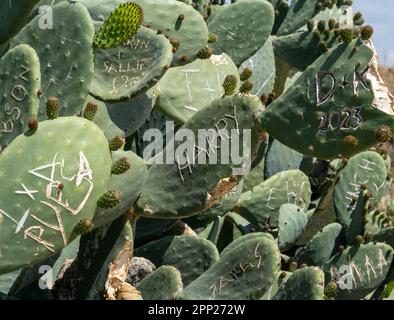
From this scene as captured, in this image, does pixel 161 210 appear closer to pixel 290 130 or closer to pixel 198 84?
pixel 290 130

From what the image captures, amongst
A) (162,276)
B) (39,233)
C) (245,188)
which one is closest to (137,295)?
(162,276)

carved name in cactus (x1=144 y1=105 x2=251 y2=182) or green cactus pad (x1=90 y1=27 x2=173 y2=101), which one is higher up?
green cactus pad (x1=90 y1=27 x2=173 y2=101)

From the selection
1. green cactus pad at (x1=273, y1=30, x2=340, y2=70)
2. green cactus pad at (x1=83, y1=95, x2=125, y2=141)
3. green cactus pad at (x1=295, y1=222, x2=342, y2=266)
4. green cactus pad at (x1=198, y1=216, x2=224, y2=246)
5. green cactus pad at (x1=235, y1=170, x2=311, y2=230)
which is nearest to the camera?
green cactus pad at (x1=83, y1=95, x2=125, y2=141)

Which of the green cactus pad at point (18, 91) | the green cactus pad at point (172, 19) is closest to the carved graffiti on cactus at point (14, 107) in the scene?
the green cactus pad at point (18, 91)

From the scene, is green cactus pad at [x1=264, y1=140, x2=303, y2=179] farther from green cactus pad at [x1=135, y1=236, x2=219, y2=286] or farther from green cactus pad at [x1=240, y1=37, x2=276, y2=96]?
green cactus pad at [x1=135, y1=236, x2=219, y2=286]

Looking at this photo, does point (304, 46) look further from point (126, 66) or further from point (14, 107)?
point (14, 107)

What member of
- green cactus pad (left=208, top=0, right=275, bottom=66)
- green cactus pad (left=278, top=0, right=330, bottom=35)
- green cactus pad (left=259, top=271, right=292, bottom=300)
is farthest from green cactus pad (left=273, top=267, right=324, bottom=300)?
green cactus pad (left=278, top=0, right=330, bottom=35)
